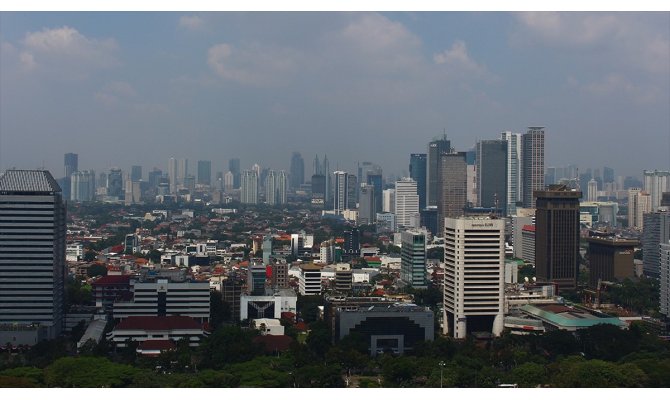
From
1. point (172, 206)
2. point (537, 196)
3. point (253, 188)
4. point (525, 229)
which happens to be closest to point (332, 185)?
point (253, 188)

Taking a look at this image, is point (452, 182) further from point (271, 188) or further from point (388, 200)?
point (271, 188)

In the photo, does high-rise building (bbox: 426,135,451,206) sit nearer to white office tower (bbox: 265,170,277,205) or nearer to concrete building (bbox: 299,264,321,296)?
white office tower (bbox: 265,170,277,205)

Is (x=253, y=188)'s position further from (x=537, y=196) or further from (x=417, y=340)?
(x=417, y=340)

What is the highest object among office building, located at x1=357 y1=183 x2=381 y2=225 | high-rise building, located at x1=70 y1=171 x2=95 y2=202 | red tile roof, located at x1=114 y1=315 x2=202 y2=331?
high-rise building, located at x1=70 y1=171 x2=95 y2=202

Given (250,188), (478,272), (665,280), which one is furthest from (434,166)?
(478,272)

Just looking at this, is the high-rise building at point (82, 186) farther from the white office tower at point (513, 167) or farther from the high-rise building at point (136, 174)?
the white office tower at point (513, 167)

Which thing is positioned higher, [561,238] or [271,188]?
[271,188]

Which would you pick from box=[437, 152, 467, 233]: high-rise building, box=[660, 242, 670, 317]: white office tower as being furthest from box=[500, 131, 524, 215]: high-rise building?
box=[660, 242, 670, 317]: white office tower
